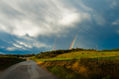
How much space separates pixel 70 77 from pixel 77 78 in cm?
67

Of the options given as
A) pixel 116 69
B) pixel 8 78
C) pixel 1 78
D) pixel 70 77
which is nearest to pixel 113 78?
pixel 116 69

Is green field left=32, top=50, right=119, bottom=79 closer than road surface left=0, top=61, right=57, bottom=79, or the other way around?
green field left=32, top=50, right=119, bottom=79

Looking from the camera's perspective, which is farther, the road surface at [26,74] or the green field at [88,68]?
the road surface at [26,74]

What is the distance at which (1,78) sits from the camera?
9062 millimetres

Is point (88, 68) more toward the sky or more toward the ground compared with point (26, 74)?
more toward the sky

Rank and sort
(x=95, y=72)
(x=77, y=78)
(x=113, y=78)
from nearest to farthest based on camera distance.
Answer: (x=113, y=78) → (x=77, y=78) → (x=95, y=72)

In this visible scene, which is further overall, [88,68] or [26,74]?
[26,74]

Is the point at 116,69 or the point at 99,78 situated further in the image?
the point at 116,69

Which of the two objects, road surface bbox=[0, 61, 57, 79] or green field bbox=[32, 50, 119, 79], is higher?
green field bbox=[32, 50, 119, 79]

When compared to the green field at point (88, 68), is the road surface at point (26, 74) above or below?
below

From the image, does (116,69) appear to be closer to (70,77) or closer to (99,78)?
(99,78)

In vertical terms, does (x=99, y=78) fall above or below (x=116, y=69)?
below

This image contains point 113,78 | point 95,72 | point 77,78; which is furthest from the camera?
point 95,72

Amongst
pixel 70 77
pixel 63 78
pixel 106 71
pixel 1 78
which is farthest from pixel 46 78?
pixel 106 71
